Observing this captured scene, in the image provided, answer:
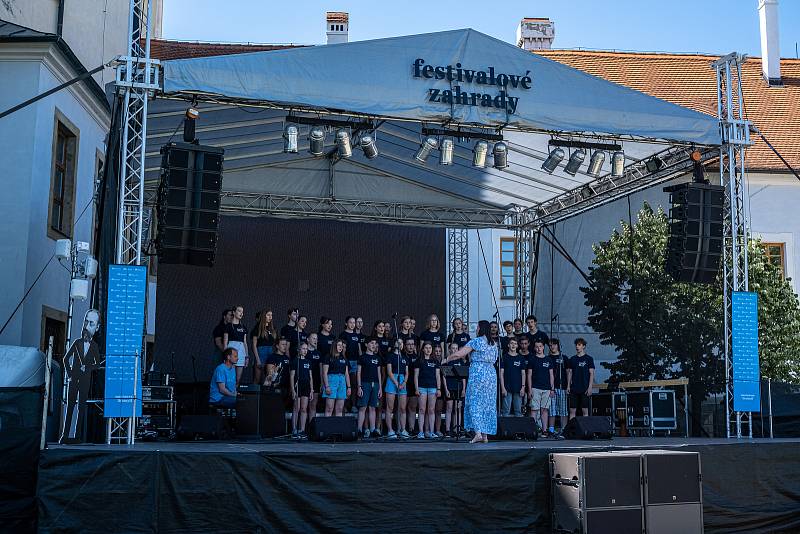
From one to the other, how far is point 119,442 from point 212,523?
7.03 feet

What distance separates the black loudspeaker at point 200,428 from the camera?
434 inches

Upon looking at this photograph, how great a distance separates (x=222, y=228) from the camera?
62.8ft

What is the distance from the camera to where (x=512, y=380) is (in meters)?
13.1

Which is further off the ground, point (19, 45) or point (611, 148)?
point (19, 45)

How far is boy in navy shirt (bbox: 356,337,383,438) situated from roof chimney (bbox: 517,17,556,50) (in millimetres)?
19064

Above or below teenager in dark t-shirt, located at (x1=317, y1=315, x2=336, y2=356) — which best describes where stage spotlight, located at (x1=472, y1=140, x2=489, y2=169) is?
above

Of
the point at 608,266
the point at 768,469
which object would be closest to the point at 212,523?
the point at 768,469

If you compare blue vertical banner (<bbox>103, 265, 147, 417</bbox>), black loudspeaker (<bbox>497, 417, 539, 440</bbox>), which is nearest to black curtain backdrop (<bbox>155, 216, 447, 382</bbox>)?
black loudspeaker (<bbox>497, 417, 539, 440</bbox>)

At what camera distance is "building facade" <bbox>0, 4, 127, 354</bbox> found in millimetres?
12594

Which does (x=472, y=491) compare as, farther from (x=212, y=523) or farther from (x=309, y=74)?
(x=309, y=74)

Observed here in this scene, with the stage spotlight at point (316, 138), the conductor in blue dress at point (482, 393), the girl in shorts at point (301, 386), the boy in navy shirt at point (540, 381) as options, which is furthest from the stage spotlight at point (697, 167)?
the girl in shorts at point (301, 386)

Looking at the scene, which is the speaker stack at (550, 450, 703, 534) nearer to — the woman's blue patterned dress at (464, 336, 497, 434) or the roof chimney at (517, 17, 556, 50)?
the woman's blue patterned dress at (464, 336, 497, 434)

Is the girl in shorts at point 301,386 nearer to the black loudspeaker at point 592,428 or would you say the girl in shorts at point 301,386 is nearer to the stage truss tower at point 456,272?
the black loudspeaker at point 592,428

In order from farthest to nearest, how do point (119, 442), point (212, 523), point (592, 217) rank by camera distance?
point (592, 217)
point (119, 442)
point (212, 523)
